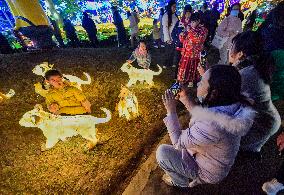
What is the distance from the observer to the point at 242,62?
10.9 feet

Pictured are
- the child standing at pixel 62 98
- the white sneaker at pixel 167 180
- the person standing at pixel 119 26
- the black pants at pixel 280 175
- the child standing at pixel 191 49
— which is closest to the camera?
the black pants at pixel 280 175

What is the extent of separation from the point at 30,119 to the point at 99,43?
29.8 feet

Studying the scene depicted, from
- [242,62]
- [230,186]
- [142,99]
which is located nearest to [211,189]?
[230,186]

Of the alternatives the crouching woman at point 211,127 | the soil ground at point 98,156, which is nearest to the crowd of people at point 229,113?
the crouching woman at point 211,127

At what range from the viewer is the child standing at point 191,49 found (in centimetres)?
596

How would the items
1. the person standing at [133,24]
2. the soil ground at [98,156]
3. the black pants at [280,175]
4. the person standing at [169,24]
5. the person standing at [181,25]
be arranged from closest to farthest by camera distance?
the black pants at [280,175], the soil ground at [98,156], the person standing at [181,25], the person standing at [169,24], the person standing at [133,24]

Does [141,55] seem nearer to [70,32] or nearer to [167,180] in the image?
[167,180]

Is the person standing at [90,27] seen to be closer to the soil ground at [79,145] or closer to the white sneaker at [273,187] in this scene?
the soil ground at [79,145]

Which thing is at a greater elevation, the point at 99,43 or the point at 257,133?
the point at 257,133

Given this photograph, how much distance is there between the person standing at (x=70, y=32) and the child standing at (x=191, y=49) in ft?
24.0

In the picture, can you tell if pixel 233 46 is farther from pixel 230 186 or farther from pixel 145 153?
pixel 145 153

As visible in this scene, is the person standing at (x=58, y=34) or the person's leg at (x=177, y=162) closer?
the person's leg at (x=177, y=162)

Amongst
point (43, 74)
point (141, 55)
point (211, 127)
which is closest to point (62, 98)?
point (43, 74)

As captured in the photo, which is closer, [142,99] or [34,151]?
[34,151]
